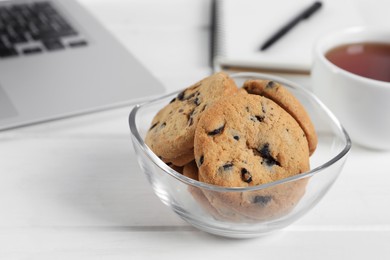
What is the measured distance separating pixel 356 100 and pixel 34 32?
505mm

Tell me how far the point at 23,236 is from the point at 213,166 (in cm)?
21

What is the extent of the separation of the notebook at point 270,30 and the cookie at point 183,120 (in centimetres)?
28

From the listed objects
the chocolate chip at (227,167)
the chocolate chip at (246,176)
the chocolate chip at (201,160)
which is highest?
the chocolate chip at (201,160)

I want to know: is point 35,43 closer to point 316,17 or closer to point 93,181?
point 93,181

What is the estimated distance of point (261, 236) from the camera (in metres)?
0.63

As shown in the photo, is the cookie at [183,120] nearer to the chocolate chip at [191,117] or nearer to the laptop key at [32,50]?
the chocolate chip at [191,117]

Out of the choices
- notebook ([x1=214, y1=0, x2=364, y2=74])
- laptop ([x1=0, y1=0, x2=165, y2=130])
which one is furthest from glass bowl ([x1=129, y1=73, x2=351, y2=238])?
notebook ([x1=214, y1=0, x2=364, y2=74])

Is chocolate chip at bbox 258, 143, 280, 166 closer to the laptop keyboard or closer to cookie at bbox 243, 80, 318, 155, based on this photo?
cookie at bbox 243, 80, 318, 155

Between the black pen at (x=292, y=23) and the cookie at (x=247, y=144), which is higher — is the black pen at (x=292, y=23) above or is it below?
below

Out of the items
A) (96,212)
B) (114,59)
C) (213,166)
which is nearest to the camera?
(213,166)

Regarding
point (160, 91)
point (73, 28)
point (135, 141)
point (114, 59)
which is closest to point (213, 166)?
point (135, 141)

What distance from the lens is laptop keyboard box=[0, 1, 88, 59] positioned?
95 centimetres

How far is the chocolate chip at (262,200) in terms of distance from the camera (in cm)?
56

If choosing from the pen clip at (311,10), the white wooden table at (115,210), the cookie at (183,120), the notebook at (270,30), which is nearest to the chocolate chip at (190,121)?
the cookie at (183,120)
